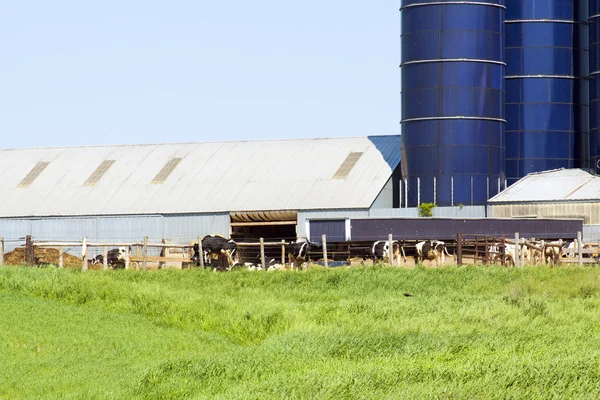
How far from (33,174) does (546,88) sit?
31.2 m

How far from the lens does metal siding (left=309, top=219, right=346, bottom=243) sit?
48.8 meters

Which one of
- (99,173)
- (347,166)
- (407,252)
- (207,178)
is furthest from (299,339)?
(99,173)

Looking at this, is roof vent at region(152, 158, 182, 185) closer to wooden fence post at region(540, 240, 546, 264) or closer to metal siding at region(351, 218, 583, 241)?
metal siding at region(351, 218, 583, 241)

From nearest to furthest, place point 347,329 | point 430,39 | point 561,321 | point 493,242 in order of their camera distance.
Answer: point 347,329 < point 561,321 < point 493,242 < point 430,39

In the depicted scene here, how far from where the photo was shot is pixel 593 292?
94.9ft

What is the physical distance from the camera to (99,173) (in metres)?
67.8

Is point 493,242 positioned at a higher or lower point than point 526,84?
lower

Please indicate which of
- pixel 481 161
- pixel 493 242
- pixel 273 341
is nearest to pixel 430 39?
pixel 481 161

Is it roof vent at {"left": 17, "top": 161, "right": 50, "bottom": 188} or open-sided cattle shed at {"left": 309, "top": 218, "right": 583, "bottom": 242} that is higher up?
roof vent at {"left": 17, "top": 161, "right": 50, "bottom": 188}

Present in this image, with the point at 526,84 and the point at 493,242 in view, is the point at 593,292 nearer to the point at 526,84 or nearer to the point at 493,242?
the point at 493,242

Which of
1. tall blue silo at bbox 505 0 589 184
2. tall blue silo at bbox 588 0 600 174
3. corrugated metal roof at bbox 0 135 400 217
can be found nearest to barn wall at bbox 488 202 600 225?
tall blue silo at bbox 588 0 600 174

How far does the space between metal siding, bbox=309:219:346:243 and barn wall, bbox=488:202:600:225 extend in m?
12.4

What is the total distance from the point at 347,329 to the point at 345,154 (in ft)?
148

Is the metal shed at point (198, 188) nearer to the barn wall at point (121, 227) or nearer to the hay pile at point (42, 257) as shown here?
the barn wall at point (121, 227)
